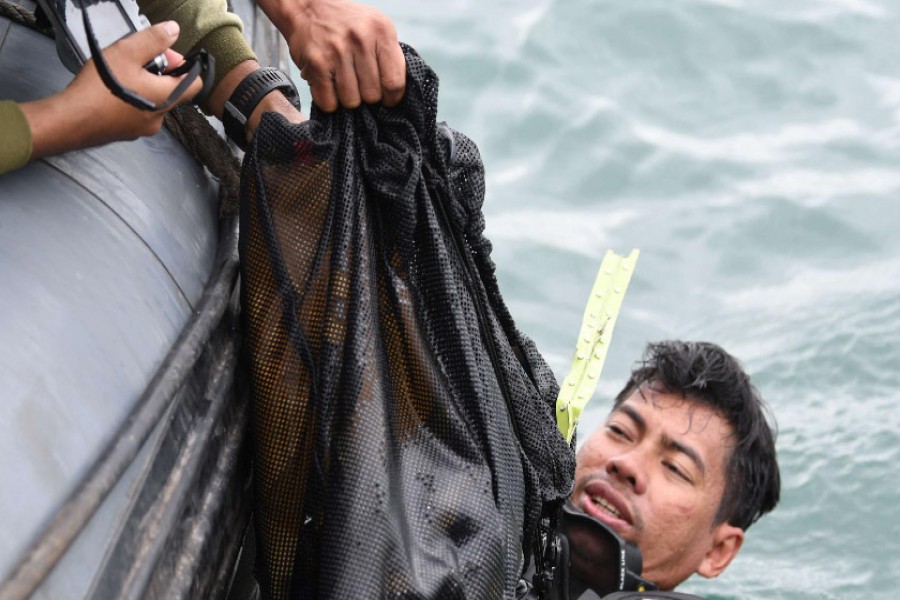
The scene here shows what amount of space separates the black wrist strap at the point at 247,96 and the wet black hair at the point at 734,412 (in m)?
1.30

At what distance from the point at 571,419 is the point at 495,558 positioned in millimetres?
675

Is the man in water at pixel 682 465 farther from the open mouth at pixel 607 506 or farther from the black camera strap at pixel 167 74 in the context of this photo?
the black camera strap at pixel 167 74

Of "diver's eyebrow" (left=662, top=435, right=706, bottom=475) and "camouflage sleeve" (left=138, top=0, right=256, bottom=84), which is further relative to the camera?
"diver's eyebrow" (left=662, top=435, right=706, bottom=475)

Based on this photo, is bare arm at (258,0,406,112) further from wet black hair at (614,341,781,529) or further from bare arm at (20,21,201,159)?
wet black hair at (614,341,781,529)

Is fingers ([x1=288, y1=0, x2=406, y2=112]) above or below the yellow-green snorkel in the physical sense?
above

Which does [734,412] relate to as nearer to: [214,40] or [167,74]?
[214,40]

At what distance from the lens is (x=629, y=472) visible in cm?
262

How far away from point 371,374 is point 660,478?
131 centimetres

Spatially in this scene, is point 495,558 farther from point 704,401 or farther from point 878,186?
point 878,186

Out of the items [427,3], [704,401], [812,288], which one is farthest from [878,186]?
[704,401]

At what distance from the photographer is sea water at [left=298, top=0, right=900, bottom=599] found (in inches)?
150

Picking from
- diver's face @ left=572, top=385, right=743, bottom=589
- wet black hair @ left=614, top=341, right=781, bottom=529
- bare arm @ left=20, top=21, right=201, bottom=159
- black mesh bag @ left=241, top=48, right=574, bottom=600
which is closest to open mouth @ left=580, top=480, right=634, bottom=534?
diver's face @ left=572, top=385, right=743, bottom=589

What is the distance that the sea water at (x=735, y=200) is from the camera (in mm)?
3801

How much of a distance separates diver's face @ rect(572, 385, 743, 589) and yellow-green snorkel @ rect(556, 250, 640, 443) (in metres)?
0.34
